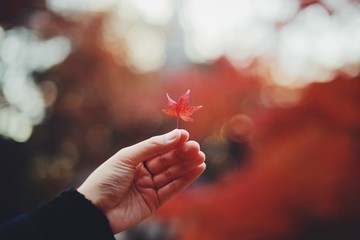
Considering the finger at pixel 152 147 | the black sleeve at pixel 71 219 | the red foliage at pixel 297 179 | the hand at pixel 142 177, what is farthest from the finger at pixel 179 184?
the red foliage at pixel 297 179

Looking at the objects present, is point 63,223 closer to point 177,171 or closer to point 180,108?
point 177,171

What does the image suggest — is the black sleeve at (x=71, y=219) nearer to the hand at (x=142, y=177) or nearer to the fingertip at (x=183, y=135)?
the hand at (x=142, y=177)

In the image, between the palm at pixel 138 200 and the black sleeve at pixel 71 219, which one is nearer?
the black sleeve at pixel 71 219

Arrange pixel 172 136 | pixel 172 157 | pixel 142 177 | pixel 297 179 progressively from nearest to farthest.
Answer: pixel 172 136 → pixel 172 157 → pixel 142 177 → pixel 297 179

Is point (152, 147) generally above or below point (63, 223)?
above

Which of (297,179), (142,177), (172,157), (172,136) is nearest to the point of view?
(172,136)

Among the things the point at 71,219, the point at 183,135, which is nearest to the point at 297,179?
the point at 183,135

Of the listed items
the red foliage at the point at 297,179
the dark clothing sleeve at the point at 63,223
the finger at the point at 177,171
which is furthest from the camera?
the red foliage at the point at 297,179

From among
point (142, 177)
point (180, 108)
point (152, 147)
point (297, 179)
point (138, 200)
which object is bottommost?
point (297, 179)
